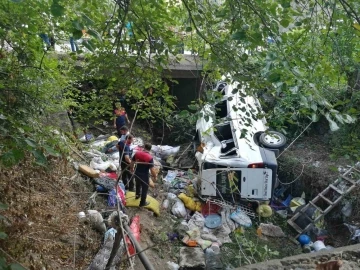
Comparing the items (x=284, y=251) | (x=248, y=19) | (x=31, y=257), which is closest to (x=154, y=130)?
(x=284, y=251)

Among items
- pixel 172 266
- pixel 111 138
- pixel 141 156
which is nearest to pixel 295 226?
pixel 172 266

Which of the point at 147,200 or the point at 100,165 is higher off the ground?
the point at 100,165

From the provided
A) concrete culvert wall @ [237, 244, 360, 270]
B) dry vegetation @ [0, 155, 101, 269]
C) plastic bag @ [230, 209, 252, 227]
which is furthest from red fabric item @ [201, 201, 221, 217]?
concrete culvert wall @ [237, 244, 360, 270]

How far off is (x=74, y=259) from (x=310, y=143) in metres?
7.12

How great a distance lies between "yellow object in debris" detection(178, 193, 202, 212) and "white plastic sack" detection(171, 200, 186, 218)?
0.45 feet

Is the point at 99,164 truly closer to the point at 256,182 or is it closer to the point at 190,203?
the point at 190,203

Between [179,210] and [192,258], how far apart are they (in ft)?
4.98

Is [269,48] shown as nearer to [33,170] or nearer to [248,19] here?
[248,19]

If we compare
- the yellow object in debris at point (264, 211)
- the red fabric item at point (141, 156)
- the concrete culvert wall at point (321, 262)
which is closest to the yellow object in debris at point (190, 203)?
the yellow object in debris at point (264, 211)

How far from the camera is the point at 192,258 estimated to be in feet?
21.1

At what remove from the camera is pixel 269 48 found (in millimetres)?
2582

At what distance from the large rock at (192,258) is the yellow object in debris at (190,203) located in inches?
53.0

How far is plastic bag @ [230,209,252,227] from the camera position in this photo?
7871mm

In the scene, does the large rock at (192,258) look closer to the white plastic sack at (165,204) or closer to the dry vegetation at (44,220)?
the white plastic sack at (165,204)
